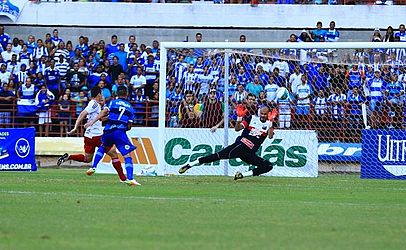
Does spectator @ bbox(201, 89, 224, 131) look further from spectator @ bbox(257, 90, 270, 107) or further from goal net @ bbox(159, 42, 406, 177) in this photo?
spectator @ bbox(257, 90, 270, 107)

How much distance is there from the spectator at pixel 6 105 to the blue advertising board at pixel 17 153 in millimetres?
5121

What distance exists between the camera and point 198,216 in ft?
45.4

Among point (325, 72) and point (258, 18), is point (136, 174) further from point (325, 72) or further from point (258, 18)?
point (258, 18)

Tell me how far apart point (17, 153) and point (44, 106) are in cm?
473

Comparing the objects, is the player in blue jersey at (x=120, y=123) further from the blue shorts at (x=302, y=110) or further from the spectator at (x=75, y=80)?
the spectator at (x=75, y=80)

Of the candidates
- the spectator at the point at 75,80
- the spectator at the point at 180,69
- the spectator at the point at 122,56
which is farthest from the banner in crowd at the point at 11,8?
the spectator at the point at 180,69

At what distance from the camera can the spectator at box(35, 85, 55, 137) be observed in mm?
32469

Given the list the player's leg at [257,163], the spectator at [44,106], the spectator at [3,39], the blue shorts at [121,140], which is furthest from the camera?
the spectator at [3,39]

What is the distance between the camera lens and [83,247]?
1033cm

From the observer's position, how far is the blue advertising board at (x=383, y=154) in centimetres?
2641

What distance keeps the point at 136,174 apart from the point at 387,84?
295 inches

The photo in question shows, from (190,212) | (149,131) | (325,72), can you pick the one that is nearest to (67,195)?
(190,212)

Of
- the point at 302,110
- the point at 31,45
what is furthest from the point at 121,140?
the point at 31,45

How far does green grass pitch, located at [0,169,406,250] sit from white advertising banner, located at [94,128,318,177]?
14.8 ft
